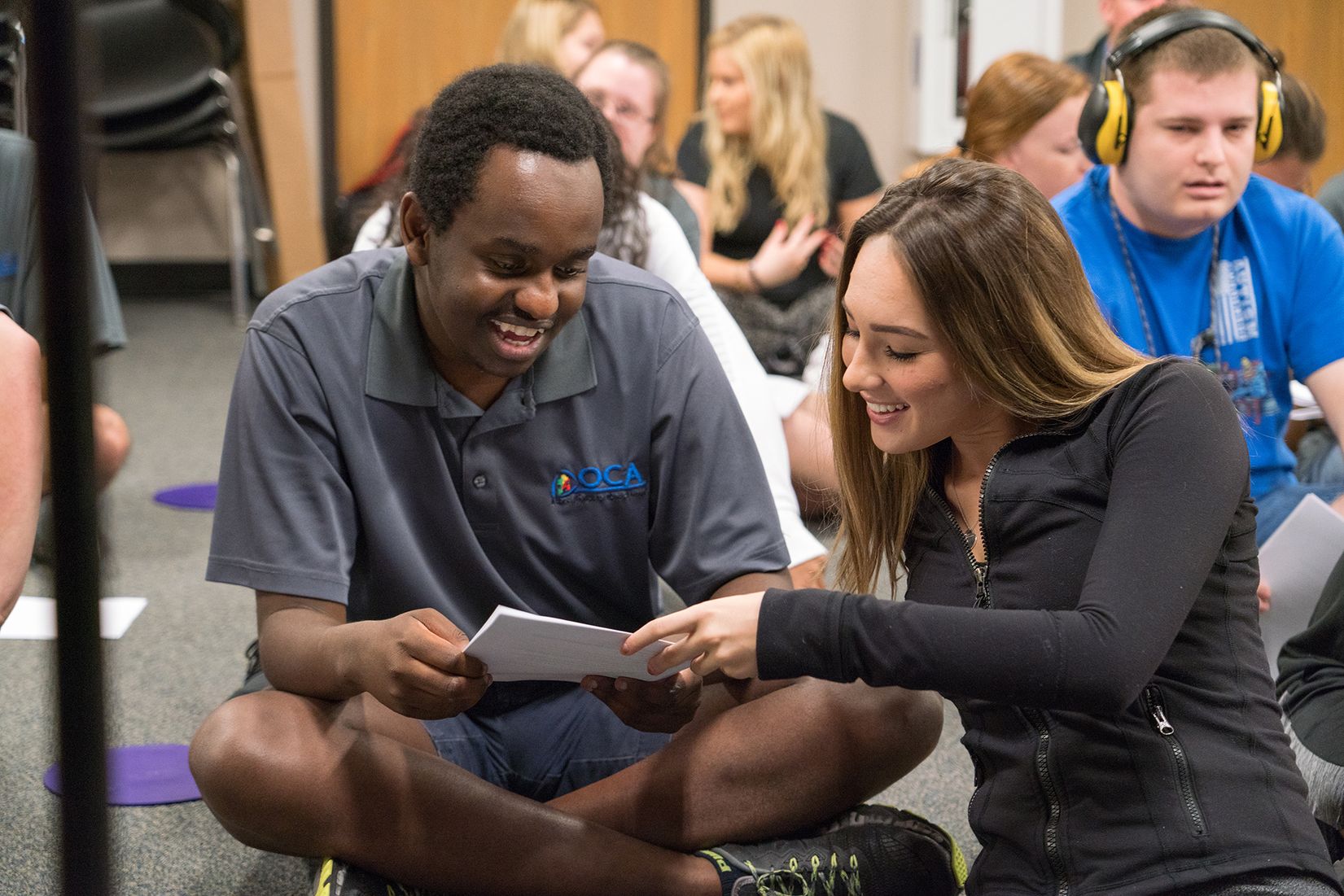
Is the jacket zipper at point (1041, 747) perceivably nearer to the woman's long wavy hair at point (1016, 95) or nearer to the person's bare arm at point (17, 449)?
the person's bare arm at point (17, 449)

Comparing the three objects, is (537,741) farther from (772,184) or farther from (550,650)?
(772,184)

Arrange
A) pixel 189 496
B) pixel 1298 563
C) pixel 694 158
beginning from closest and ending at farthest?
pixel 1298 563
pixel 189 496
pixel 694 158

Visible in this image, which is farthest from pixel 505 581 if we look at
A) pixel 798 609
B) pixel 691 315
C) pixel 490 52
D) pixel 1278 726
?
pixel 490 52

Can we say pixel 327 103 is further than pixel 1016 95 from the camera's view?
Yes

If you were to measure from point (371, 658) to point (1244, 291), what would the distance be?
1.24 metres

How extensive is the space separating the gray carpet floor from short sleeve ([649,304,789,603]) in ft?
1.51

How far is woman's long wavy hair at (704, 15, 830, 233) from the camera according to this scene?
3.31m

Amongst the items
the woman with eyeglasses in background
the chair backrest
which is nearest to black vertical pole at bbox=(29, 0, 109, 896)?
the woman with eyeglasses in background

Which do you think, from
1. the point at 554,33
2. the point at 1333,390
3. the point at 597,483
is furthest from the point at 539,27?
the point at 597,483

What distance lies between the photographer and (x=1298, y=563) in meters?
1.52

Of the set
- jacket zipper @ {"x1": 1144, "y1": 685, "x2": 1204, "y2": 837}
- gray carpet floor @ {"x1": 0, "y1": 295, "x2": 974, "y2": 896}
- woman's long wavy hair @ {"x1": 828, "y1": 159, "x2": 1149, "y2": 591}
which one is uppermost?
woman's long wavy hair @ {"x1": 828, "y1": 159, "x2": 1149, "y2": 591}

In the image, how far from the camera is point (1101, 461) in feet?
3.54

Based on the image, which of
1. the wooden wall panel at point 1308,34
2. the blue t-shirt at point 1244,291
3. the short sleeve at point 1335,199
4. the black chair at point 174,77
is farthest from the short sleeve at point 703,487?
the wooden wall panel at point 1308,34

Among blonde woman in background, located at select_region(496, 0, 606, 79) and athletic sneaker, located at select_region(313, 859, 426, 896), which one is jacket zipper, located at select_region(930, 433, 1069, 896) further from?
blonde woman in background, located at select_region(496, 0, 606, 79)
